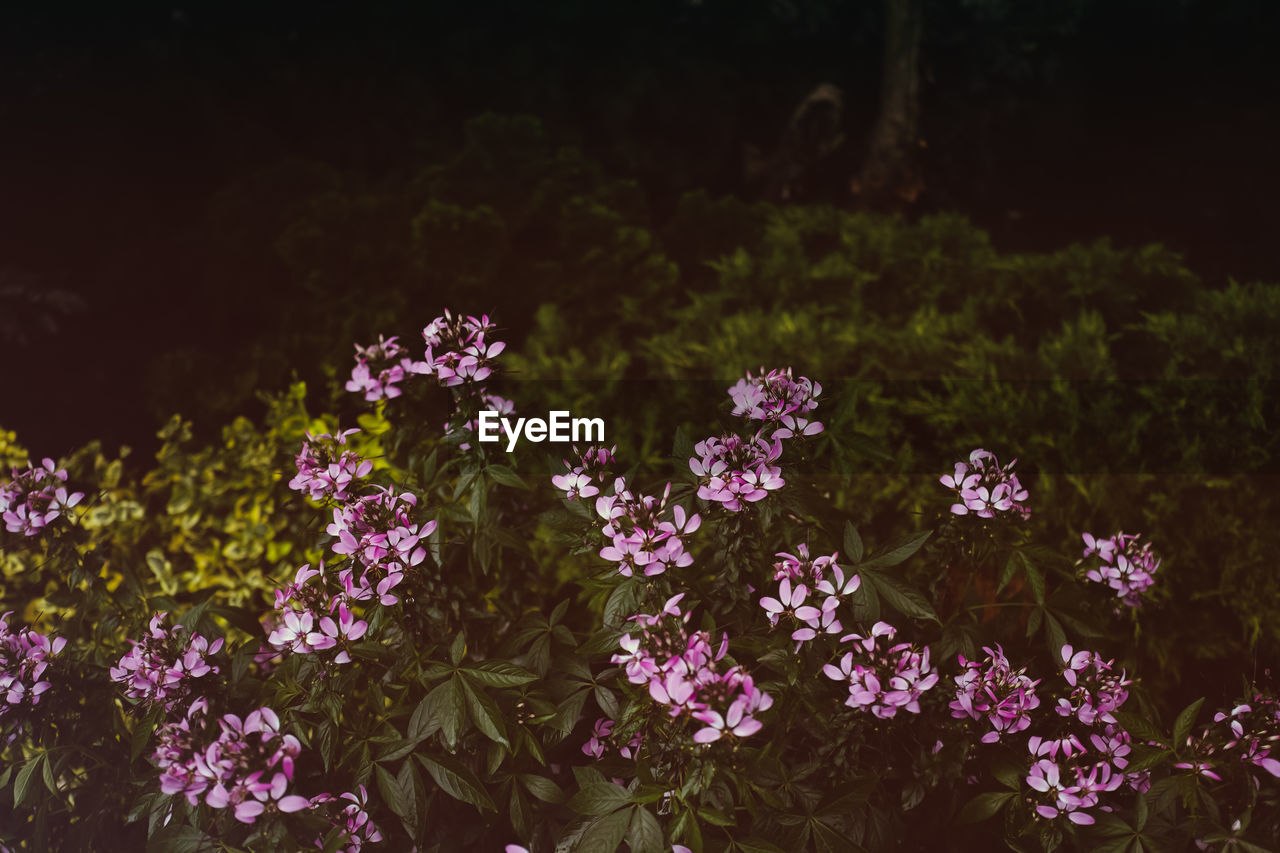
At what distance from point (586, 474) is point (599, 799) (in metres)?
0.61

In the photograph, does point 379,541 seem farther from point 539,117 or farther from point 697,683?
point 539,117

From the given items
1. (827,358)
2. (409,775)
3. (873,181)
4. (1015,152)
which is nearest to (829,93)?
(873,181)

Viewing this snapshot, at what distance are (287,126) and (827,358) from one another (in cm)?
484

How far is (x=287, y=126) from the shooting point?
A: 586cm

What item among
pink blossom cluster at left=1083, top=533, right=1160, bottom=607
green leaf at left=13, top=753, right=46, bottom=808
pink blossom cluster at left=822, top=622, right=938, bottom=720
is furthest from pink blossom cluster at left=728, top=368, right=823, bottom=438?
green leaf at left=13, top=753, right=46, bottom=808

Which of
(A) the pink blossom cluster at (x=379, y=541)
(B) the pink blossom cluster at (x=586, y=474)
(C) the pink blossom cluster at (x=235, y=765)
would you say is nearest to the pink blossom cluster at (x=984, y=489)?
(B) the pink blossom cluster at (x=586, y=474)

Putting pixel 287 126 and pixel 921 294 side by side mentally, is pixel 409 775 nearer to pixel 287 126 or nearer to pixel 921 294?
pixel 921 294

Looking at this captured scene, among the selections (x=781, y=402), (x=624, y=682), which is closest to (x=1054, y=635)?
(x=781, y=402)

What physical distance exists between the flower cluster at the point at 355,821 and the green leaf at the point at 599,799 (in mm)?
439

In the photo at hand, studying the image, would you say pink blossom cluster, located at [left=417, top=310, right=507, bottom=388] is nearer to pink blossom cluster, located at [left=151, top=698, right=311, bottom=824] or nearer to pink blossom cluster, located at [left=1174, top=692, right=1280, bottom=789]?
pink blossom cluster, located at [left=151, top=698, right=311, bottom=824]

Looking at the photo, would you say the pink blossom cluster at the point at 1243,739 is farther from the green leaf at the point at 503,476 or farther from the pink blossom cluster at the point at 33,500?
the pink blossom cluster at the point at 33,500

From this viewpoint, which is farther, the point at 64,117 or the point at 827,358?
the point at 64,117

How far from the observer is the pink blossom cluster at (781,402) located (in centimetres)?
153

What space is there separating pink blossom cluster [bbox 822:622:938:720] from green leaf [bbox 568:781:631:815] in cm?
44
